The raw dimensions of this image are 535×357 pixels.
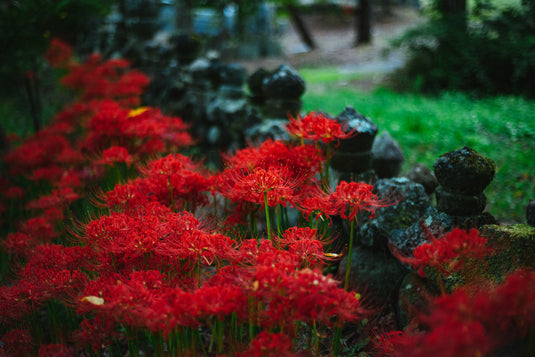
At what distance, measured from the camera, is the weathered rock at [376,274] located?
6.83 feet

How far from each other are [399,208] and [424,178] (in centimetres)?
55

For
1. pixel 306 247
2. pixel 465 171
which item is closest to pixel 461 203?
pixel 465 171

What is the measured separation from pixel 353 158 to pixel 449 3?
758cm

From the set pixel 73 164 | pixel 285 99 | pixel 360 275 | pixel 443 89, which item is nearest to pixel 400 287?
pixel 360 275

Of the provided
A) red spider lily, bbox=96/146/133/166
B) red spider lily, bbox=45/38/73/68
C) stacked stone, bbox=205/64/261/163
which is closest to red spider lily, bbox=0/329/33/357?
red spider lily, bbox=96/146/133/166

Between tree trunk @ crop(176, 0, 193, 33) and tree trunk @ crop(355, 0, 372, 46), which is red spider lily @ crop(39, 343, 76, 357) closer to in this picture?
tree trunk @ crop(176, 0, 193, 33)

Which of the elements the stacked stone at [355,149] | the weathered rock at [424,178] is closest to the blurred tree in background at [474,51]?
the weathered rock at [424,178]

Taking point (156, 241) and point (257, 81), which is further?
point (257, 81)

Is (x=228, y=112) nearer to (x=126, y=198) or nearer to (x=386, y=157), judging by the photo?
(x=386, y=157)

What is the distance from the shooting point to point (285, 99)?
132 inches

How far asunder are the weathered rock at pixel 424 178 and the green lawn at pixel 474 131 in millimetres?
351

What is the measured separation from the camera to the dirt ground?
37.1 feet

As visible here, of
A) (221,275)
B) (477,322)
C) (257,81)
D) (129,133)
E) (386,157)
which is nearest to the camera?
(477,322)

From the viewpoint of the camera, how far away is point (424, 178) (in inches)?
97.4
